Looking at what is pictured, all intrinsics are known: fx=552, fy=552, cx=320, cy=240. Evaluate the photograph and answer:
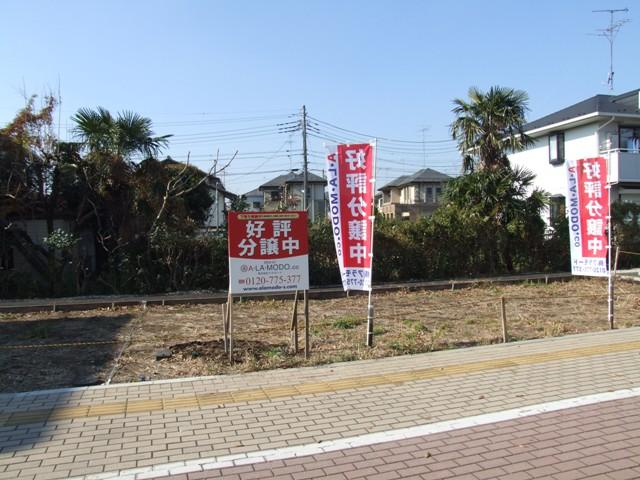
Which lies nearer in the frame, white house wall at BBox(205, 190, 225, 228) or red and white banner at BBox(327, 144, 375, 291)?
red and white banner at BBox(327, 144, 375, 291)

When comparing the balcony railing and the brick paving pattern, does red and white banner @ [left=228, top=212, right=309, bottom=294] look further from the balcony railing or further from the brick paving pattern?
the balcony railing

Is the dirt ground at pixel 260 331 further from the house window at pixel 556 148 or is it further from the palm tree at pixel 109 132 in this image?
the house window at pixel 556 148

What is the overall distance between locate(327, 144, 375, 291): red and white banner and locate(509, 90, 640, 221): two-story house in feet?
50.5

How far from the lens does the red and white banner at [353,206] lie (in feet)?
26.1

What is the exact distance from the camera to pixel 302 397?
5707mm

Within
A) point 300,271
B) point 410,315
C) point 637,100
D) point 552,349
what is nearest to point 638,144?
point 637,100

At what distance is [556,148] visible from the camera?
1052 inches

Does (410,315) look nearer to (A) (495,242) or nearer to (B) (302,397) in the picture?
(B) (302,397)

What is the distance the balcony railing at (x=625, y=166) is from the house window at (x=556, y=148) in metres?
2.83

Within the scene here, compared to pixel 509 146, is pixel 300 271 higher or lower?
lower

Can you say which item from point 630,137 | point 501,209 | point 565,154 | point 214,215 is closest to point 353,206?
point 501,209

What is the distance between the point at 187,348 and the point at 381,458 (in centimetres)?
452

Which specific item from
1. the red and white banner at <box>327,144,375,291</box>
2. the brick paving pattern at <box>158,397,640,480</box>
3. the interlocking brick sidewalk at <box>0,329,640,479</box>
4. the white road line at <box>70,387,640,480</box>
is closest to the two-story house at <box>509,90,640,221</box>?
the red and white banner at <box>327,144,375,291</box>

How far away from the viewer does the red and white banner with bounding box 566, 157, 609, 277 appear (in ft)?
31.5
